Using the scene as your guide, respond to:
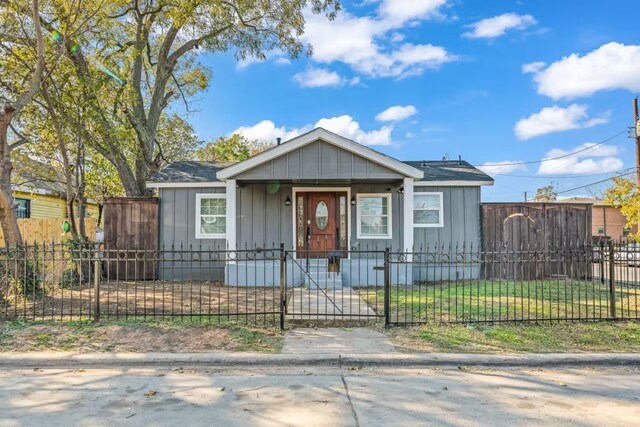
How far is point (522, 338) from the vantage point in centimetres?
598

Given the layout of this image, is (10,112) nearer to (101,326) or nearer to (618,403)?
(101,326)

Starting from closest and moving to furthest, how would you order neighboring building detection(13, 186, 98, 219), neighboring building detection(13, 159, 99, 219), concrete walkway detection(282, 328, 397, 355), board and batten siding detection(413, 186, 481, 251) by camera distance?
concrete walkway detection(282, 328, 397, 355) → board and batten siding detection(413, 186, 481, 251) → neighboring building detection(13, 159, 99, 219) → neighboring building detection(13, 186, 98, 219)

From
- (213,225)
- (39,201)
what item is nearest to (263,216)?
(213,225)

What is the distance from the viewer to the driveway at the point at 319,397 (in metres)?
3.55

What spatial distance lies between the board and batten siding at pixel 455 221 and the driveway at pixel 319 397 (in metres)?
7.38

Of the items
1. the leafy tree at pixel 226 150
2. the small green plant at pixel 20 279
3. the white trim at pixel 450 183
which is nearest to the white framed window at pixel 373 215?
the white trim at pixel 450 183

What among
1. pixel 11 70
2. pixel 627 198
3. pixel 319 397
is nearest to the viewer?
pixel 319 397

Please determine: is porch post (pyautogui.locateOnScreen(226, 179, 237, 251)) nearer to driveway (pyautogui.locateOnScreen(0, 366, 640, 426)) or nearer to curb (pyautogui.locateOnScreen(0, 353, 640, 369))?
curb (pyautogui.locateOnScreen(0, 353, 640, 369))

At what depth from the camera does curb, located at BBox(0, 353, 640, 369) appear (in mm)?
5090

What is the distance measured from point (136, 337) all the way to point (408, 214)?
25.3ft

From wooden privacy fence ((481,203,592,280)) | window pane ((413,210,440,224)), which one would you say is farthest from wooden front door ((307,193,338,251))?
wooden privacy fence ((481,203,592,280))

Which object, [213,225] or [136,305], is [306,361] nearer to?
[136,305]

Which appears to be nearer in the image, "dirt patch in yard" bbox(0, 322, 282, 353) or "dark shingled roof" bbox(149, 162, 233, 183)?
"dirt patch in yard" bbox(0, 322, 282, 353)

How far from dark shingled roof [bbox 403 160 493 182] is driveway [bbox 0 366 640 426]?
7.87 metres
